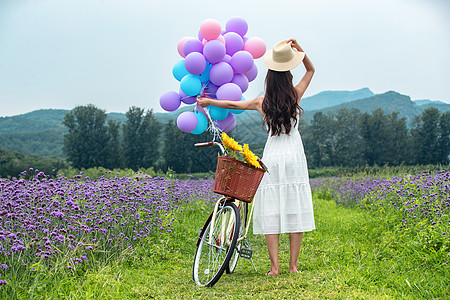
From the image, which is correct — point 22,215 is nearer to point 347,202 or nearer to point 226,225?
point 226,225

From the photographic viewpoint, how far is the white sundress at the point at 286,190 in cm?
377

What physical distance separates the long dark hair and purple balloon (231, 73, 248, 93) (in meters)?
0.87

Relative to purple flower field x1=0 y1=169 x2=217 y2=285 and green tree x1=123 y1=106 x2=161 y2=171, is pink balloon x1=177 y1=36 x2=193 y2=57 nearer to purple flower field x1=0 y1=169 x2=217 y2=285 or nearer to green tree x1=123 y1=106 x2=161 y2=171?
purple flower field x1=0 y1=169 x2=217 y2=285

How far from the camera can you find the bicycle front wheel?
3606 millimetres

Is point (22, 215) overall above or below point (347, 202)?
above

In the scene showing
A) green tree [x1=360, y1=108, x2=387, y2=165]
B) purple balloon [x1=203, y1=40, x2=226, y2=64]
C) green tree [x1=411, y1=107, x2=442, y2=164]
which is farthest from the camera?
green tree [x1=360, y1=108, x2=387, y2=165]

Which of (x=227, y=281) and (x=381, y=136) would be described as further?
(x=381, y=136)

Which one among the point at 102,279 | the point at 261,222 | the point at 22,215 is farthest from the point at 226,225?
the point at 22,215

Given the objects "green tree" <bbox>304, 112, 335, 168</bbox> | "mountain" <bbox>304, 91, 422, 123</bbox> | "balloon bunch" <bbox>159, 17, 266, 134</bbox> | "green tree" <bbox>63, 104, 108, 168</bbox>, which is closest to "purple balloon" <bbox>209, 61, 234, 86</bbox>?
"balloon bunch" <bbox>159, 17, 266, 134</bbox>

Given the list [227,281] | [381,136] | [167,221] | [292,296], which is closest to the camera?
[292,296]

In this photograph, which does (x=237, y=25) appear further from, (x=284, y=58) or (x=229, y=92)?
(x=284, y=58)

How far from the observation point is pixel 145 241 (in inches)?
190

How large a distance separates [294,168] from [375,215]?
3310mm

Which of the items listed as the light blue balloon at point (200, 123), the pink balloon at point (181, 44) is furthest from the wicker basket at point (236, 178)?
the pink balloon at point (181, 44)
